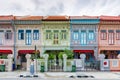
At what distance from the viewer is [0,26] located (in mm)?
34562

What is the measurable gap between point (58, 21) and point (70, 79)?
1501cm

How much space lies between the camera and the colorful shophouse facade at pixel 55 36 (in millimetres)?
34688

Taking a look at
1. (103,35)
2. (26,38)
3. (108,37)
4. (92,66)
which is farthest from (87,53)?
(26,38)

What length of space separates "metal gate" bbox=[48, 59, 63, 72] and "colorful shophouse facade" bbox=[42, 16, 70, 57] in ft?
20.5

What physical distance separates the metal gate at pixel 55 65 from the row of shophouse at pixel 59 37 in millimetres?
6319

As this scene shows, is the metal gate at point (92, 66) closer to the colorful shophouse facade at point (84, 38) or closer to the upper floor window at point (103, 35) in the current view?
the colorful shophouse facade at point (84, 38)

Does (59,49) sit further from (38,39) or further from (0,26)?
(0,26)

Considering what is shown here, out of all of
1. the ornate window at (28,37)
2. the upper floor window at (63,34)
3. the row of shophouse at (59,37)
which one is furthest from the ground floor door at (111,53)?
the ornate window at (28,37)

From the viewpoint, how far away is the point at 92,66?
1214 inches

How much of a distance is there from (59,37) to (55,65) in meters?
7.37

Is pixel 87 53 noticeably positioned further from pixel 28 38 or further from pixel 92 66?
pixel 28 38

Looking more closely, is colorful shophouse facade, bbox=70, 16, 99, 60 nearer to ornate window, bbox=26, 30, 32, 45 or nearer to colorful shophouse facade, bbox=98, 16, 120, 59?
colorful shophouse facade, bbox=98, 16, 120, 59

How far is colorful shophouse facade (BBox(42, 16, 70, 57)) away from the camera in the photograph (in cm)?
3469

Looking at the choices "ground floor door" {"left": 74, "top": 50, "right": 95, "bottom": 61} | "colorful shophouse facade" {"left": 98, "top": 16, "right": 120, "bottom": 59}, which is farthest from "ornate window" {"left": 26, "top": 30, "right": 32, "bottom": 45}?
"colorful shophouse facade" {"left": 98, "top": 16, "right": 120, "bottom": 59}
